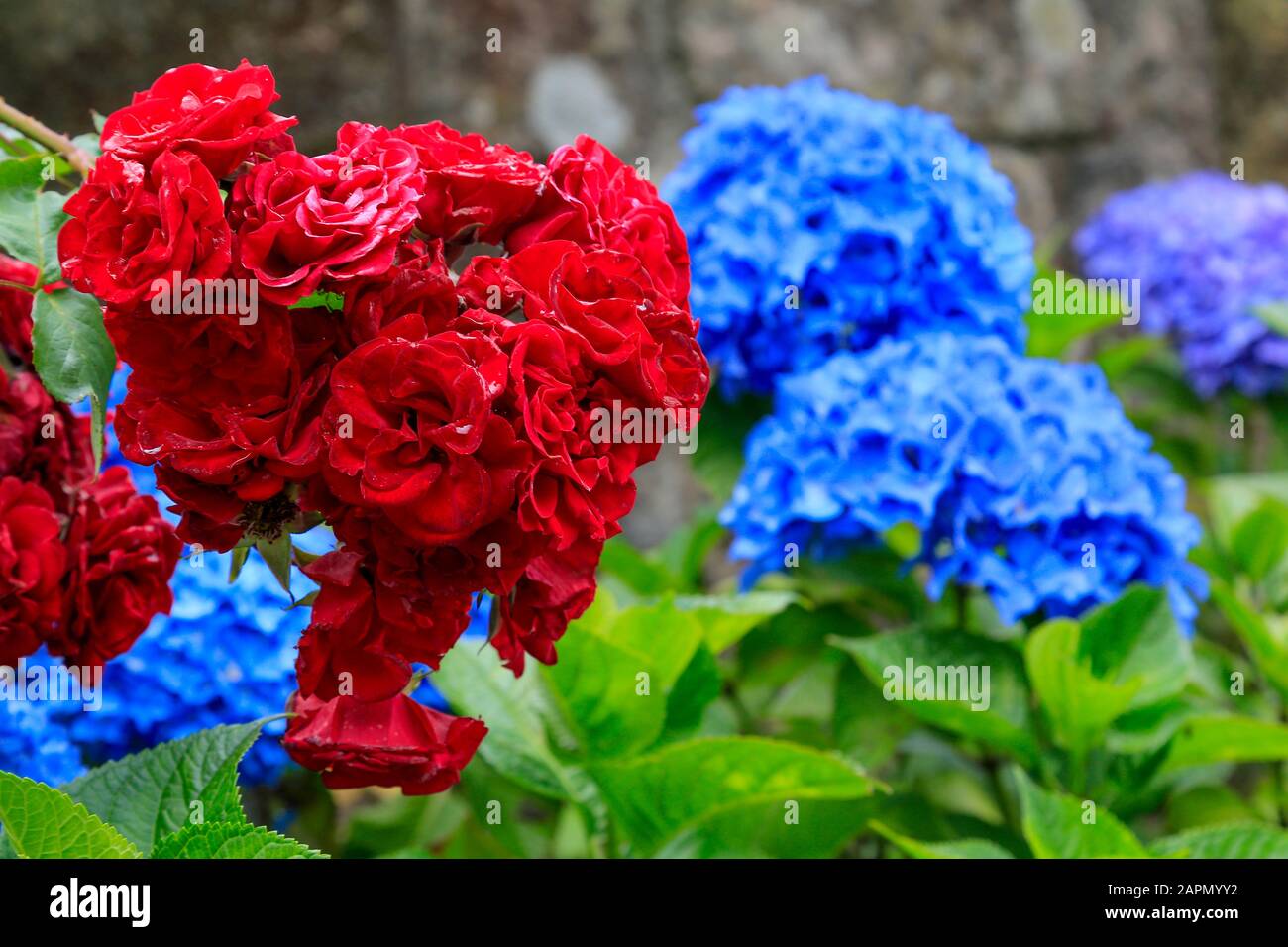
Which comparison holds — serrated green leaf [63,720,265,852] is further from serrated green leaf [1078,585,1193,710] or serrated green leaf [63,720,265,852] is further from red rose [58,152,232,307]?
serrated green leaf [1078,585,1193,710]

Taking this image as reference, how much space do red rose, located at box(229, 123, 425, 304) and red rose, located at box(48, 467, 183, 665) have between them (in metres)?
0.36

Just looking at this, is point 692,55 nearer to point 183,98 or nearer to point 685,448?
point 685,448

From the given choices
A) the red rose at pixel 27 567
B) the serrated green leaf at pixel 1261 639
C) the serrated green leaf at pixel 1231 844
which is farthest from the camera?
the serrated green leaf at pixel 1261 639

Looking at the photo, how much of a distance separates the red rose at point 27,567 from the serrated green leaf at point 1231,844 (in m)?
1.01

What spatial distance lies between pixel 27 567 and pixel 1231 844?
1104 mm

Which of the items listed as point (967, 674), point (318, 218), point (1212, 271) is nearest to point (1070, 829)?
point (967, 674)

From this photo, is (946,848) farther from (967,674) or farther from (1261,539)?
(1261,539)

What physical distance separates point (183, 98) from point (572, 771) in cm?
85

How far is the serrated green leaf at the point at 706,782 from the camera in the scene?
1264mm

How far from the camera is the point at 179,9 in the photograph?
2.49m

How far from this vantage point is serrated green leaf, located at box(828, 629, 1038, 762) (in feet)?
4.79

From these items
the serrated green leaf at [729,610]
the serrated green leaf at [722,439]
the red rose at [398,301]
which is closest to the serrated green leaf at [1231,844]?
the serrated green leaf at [729,610]

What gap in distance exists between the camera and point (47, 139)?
0.94 metres

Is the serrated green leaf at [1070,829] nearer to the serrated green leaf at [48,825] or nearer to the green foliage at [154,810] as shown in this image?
the green foliage at [154,810]
